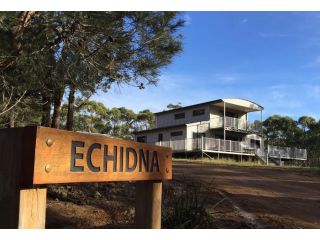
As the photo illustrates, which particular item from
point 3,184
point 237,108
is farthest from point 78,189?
point 237,108

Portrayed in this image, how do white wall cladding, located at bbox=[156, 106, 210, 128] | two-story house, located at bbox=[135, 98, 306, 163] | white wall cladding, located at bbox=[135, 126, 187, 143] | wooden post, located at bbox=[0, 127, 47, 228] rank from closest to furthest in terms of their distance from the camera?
wooden post, located at bbox=[0, 127, 47, 228] < two-story house, located at bbox=[135, 98, 306, 163] < white wall cladding, located at bbox=[135, 126, 187, 143] < white wall cladding, located at bbox=[156, 106, 210, 128]

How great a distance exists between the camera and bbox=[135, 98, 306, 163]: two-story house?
3138 cm

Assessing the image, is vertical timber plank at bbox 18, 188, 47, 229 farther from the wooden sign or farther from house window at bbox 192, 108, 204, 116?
house window at bbox 192, 108, 204, 116

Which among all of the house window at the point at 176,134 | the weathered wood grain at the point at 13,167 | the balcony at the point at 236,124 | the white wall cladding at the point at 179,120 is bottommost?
the weathered wood grain at the point at 13,167

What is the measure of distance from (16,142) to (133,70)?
4.43 meters

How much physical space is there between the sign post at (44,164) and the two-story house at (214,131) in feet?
90.5

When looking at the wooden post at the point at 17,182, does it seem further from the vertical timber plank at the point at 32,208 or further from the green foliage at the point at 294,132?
the green foliage at the point at 294,132

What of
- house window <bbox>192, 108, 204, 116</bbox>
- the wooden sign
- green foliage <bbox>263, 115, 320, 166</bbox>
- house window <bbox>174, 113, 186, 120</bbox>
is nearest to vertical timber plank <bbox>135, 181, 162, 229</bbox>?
the wooden sign

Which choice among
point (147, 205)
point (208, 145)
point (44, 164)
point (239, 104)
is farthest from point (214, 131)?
point (44, 164)

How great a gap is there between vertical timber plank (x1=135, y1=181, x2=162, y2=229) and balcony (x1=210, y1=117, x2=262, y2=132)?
1188 inches

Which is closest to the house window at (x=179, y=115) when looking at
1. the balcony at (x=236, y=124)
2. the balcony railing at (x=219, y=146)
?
the balcony at (x=236, y=124)

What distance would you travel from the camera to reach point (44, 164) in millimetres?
2279

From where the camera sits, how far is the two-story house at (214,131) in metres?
31.4
